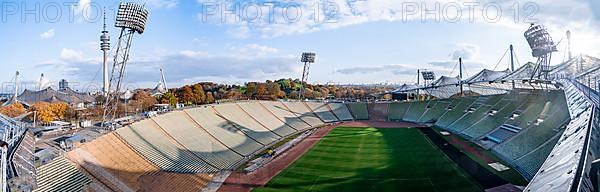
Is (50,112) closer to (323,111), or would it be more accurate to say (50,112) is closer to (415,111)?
(323,111)

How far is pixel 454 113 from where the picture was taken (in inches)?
1820

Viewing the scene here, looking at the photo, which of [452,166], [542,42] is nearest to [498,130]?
[542,42]

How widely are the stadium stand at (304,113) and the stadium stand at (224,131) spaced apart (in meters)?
14.8

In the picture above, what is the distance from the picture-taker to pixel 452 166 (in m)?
23.9

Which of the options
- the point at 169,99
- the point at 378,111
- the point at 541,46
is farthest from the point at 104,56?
the point at 541,46

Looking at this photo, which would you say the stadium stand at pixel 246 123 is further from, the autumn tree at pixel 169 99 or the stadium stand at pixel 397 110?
the stadium stand at pixel 397 110

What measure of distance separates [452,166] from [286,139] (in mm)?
18093

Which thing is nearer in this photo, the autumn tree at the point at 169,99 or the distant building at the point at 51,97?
the autumn tree at the point at 169,99

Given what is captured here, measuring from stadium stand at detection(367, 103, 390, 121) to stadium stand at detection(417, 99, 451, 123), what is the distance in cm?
607

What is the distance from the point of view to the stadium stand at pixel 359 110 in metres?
57.1

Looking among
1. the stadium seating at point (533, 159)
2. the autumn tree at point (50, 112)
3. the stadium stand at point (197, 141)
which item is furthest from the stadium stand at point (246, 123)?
the autumn tree at point (50, 112)

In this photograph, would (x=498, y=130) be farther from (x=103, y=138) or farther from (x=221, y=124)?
(x=103, y=138)

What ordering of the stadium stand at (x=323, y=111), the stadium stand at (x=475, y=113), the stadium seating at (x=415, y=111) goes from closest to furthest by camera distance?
the stadium stand at (x=475, y=113) < the stadium seating at (x=415, y=111) < the stadium stand at (x=323, y=111)

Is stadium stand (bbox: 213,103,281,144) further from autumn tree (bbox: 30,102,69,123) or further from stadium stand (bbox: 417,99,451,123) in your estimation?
stadium stand (bbox: 417,99,451,123)
